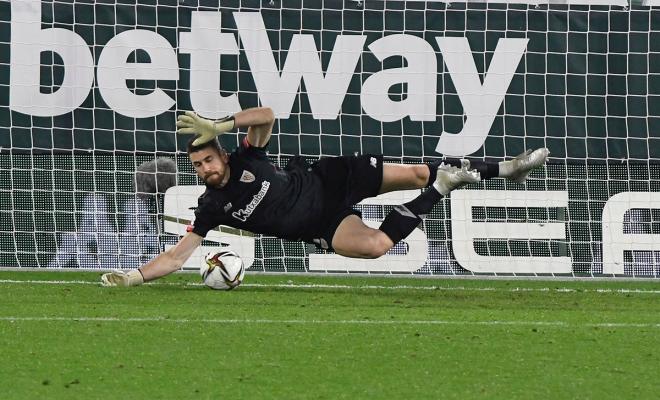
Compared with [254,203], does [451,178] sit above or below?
above

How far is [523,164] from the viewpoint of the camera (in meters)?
10.1

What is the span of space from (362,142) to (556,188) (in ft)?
6.01

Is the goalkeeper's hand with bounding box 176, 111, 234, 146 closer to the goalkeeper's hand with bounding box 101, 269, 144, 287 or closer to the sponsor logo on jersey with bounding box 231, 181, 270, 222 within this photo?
the sponsor logo on jersey with bounding box 231, 181, 270, 222

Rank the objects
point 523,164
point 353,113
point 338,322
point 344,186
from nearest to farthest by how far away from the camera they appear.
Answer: point 338,322
point 523,164
point 344,186
point 353,113

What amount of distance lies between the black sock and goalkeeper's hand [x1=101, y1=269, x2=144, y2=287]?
188 cm

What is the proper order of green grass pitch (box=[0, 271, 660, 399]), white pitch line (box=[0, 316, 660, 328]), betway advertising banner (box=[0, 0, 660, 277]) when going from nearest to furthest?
green grass pitch (box=[0, 271, 660, 399])
white pitch line (box=[0, 316, 660, 328])
betway advertising banner (box=[0, 0, 660, 277])

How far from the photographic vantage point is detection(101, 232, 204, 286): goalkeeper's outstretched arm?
10117 mm

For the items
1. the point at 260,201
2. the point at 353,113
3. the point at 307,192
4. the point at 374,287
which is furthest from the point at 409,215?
the point at 353,113

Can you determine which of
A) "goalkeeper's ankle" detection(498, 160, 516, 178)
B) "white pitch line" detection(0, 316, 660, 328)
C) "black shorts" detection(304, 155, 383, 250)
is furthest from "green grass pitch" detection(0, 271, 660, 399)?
"goalkeeper's ankle" detection(498, 160, 516, 178)

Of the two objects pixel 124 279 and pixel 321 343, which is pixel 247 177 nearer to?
pixel 124 279

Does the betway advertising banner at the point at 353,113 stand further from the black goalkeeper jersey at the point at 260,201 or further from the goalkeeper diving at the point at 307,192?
the black goalkeeper jersey at the point at 260,201

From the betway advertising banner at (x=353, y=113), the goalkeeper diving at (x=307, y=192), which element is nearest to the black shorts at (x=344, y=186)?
the goalkeeper diving at (x=307, y=192)

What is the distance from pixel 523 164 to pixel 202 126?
8.02ft

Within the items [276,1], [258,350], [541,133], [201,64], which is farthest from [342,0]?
[258,350]
